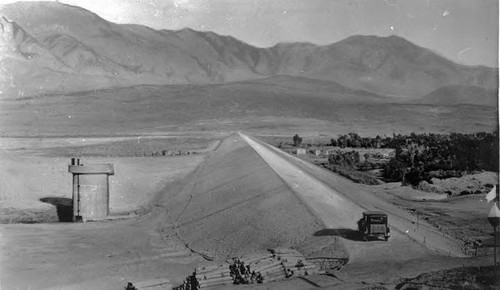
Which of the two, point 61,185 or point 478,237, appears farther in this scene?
point 61,185

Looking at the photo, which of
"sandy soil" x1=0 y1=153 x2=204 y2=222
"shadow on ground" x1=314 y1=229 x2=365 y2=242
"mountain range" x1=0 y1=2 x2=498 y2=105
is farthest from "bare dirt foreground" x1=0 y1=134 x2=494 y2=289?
"mountain range" x1=0 y1=2 x2=498 y2=105

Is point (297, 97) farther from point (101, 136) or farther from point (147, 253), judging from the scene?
point (147, 253)

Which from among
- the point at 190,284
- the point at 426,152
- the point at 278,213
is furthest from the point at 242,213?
the point at 426,152

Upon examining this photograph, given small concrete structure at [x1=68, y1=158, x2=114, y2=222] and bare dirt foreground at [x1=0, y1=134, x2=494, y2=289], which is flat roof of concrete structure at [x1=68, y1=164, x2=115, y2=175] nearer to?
small concrete structure at [x1=68, y1=158, x2=114, y2=222]

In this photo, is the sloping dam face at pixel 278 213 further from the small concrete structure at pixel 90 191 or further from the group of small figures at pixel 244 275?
the small concrete structure at pixel 90 191

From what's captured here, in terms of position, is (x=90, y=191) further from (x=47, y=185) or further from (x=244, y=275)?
(x=244, y=275)

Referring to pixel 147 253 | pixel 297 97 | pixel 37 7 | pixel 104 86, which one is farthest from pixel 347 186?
pixel 37 7
